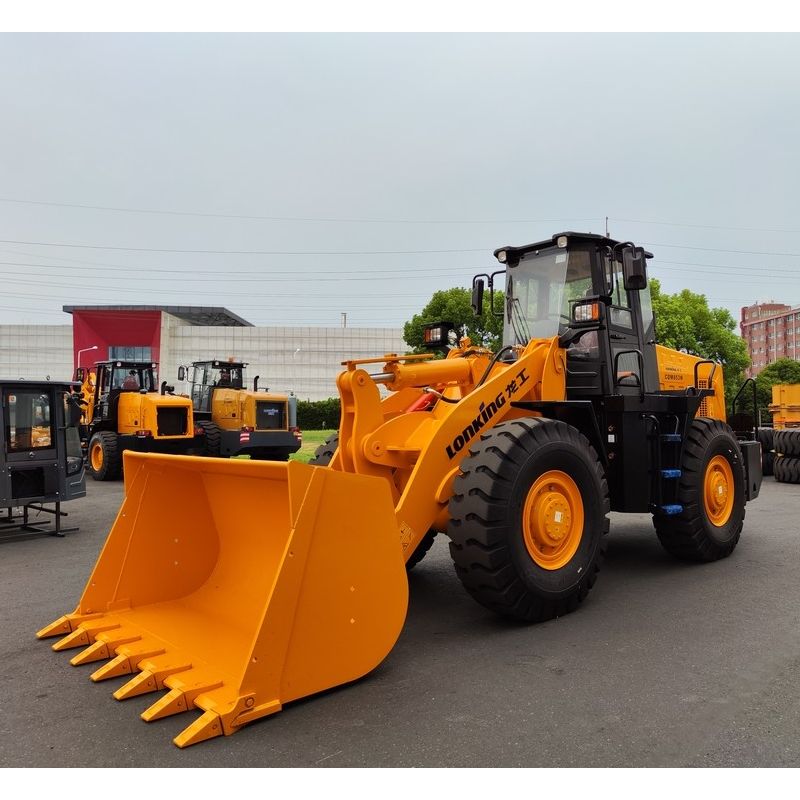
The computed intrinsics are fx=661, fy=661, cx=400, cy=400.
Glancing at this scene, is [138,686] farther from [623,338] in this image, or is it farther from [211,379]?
[211,379]

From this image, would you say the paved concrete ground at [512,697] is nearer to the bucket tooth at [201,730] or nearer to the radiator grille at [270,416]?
the bucket tooth at [201,730]

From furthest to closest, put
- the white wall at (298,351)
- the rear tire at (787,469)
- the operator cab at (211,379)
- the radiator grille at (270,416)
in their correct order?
1. the white wall at (298,351)
2. the operator cab at (211,379)
3. the radiator grille at (270,416)
4. the rear tire at (787,469)

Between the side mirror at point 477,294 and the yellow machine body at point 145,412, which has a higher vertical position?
the side mirror at point 477,294

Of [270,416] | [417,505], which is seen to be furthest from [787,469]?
[417,505]

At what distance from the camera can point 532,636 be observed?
173 inches

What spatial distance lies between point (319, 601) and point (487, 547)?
1.27 meters

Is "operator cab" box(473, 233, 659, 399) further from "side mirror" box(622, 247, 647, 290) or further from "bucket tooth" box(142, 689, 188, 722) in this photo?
"bucket tooth" box(142, 689, 188, 722)

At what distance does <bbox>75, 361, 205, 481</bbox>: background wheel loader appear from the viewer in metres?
15.6

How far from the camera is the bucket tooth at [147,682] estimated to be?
343 centimetres

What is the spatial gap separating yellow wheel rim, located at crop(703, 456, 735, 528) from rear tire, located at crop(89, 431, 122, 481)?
1301 cm

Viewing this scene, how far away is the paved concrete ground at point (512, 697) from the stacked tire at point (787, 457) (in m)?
10.5

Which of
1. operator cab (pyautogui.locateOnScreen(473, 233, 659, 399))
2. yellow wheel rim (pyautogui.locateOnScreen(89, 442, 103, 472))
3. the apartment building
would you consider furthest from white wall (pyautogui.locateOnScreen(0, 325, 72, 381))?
the apartment building

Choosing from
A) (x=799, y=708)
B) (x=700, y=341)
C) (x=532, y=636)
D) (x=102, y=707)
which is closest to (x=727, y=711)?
(x=799, y=708)

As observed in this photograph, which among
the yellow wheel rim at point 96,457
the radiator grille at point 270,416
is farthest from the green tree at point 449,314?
the yellow wheel rim at point 96,457
